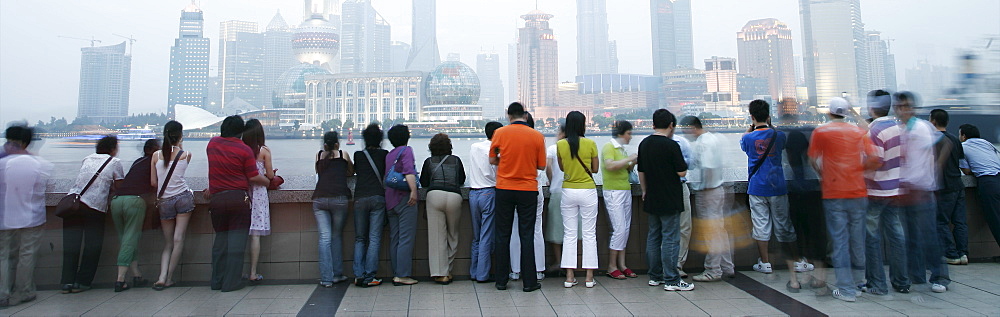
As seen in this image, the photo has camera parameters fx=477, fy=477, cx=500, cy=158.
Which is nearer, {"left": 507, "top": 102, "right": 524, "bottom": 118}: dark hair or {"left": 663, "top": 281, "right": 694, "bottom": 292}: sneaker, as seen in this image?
{"left": 663, "top": 281, "right": 694, "bottom": 292}: sneaker

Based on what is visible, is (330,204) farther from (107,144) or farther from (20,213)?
(20,213)

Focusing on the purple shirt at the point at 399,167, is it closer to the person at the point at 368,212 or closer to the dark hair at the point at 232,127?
the person at the point at 368,212

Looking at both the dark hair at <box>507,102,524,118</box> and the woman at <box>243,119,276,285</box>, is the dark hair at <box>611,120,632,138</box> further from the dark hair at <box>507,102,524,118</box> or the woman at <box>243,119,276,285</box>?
the woman at <box>243,119,276,285</box>

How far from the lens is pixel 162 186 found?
4.04 metres

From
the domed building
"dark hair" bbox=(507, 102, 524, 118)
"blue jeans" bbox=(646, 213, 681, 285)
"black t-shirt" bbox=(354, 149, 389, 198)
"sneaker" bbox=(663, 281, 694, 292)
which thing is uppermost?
the domed building

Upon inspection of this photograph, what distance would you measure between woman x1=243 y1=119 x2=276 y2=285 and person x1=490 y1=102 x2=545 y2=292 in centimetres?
202

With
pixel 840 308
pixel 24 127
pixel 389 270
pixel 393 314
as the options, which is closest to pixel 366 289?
pixel 389 270

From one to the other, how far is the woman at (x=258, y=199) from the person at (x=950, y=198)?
5.93 metres

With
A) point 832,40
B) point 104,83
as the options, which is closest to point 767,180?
point 104,83

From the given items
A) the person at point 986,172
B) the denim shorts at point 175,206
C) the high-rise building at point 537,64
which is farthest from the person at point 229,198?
the high-rise building at point 537,64

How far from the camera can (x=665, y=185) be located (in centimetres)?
390

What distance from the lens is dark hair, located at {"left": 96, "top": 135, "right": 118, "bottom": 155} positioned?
413cm

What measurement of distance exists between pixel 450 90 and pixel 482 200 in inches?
3167

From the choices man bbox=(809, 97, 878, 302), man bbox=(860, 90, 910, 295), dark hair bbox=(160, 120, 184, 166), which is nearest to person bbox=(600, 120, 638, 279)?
man bbox=(809, 97, 878, 302)
